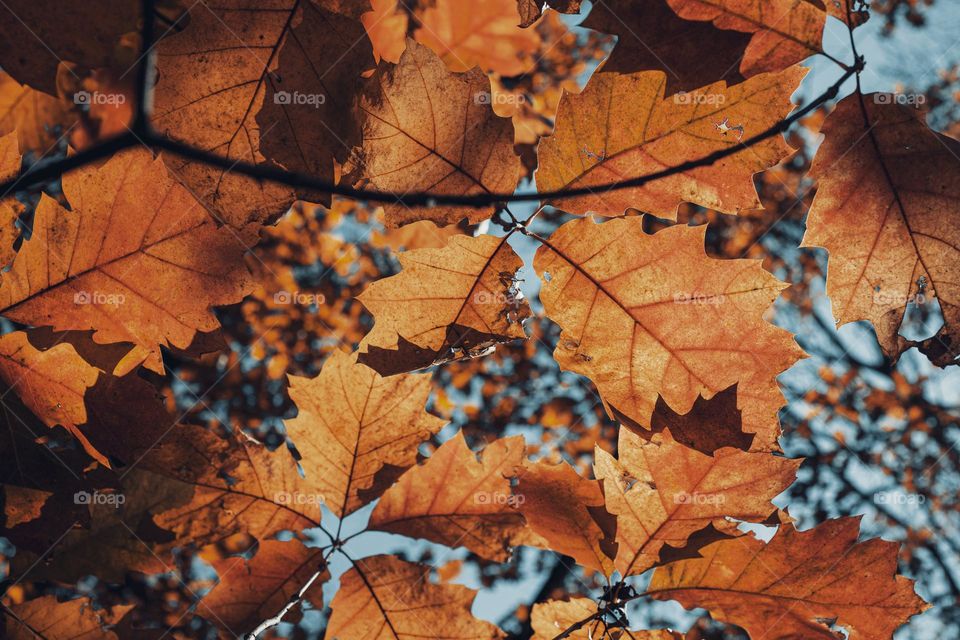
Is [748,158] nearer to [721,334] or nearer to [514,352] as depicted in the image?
[721,334]

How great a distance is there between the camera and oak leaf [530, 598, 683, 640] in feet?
4.17

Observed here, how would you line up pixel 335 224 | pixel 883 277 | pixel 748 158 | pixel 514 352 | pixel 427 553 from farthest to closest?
pixel 514 352, pixel 335 224, pixel 427 553, pixel 883 277, pixel 748 158

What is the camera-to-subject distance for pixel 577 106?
979 mm

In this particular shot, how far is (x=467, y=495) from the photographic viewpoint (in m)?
1.40

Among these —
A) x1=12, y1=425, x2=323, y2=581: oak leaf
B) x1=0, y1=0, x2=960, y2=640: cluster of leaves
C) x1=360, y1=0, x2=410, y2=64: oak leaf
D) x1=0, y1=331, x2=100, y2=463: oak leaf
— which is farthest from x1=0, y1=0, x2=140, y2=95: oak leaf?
x1=12, y1=425, x2=323, y2=581: oak leaf

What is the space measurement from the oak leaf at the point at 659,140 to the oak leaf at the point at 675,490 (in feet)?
1.39

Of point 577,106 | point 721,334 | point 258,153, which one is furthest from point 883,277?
point 258,153

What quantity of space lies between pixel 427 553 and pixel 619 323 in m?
6.73

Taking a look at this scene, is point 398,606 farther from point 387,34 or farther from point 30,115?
point 30,115

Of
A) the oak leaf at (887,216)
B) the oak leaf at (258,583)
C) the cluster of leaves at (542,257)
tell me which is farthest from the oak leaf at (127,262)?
the oak leaf at (887,216)

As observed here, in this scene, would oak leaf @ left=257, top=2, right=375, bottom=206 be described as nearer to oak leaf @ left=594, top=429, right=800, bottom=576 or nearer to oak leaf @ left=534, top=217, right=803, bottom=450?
oak leaf @ left=534, top=217, right=803, bottom=450

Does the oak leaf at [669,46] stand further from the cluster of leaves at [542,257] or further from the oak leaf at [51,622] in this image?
the oak leaf at [51,622]

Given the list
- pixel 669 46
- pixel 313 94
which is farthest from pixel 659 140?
pixel 313 94

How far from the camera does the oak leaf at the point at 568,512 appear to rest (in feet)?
3.98
